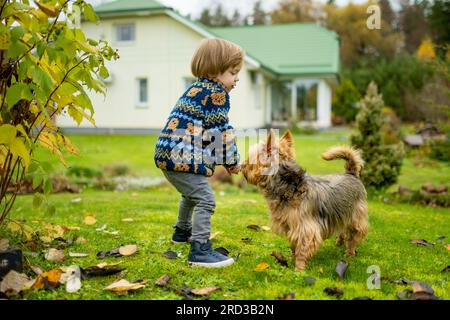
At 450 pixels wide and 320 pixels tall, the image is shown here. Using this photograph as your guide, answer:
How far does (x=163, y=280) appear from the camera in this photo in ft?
12.4

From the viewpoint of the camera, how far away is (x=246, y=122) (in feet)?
82.2

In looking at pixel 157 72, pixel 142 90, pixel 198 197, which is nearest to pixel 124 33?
pixel 157 72

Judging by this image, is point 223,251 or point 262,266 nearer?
point 262,266

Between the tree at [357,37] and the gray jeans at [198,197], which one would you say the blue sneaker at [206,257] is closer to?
the gray jeans at [198,197]

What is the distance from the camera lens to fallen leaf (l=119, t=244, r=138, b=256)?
4.56 meters

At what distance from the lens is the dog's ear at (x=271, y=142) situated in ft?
13.8

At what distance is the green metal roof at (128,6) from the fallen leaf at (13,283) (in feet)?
74.6

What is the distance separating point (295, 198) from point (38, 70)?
8.20 feet

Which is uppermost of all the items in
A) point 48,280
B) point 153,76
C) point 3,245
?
point 153,76

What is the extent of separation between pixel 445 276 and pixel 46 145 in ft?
12.4

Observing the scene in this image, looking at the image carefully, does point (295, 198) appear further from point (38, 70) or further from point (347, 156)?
point (38, 70)

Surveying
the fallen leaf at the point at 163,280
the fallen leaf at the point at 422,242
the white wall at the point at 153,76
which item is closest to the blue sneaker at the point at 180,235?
the fallen leaf at the point at 163,280

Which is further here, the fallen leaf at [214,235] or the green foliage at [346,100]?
the green foliage at [346,100]
